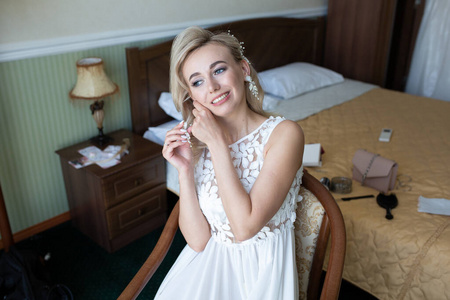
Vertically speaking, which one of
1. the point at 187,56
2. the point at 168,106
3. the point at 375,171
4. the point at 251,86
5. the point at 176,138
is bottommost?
the point at 375,171

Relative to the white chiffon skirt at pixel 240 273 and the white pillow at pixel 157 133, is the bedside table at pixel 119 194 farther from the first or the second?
the white chiffon skirt at pixel 240 273

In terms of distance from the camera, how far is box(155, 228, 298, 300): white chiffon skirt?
1.18m

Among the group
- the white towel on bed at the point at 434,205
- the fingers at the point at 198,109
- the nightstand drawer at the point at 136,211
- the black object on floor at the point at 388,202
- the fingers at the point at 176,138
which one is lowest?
the nightstand drawer at the point at 136,211

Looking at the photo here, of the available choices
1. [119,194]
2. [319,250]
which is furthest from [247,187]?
[119,194]

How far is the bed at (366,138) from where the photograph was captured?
165cm

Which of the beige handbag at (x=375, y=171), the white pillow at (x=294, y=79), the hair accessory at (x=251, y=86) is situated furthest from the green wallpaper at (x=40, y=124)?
the beige handbag at (x=375, y=171)

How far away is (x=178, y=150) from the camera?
1.31 metres

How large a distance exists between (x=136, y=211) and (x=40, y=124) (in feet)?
2.46

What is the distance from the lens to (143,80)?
2660mm

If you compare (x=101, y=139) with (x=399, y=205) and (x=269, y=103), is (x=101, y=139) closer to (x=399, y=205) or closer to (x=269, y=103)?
(x=269, y=103)

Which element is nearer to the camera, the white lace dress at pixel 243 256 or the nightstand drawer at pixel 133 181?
the white lace dress at pixel 243 256

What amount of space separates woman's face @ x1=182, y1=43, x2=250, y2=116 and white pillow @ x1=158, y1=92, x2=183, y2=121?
1427mm

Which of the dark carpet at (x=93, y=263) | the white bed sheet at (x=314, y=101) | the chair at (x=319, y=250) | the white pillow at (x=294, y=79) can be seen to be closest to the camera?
the chair at (x=319, y=250)

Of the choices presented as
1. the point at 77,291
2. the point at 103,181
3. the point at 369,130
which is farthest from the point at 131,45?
the point at 369,130
